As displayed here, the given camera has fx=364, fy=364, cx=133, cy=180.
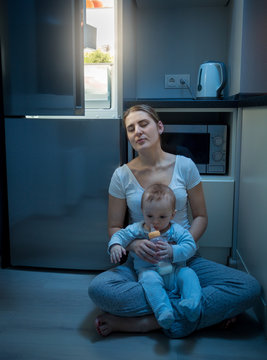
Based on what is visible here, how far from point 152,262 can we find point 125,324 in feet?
0.79

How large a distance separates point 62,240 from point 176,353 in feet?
2.83

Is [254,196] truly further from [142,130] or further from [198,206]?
[142,130]

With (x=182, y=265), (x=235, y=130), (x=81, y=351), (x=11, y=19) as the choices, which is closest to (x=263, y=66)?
(x=235, y=130)

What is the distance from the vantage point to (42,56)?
1704 millimetres

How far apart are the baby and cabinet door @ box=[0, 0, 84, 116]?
59 cm

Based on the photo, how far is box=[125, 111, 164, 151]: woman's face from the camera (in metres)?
1.48

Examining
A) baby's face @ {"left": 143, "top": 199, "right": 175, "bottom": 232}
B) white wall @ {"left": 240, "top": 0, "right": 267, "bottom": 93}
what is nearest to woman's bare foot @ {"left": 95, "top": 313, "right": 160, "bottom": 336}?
baby's face @ {"left": 143, "top": 199, "right": 175, "bottom": 232}

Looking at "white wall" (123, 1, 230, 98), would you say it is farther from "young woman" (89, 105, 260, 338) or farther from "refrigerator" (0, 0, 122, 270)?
"young woman" (89, 105, 260, 338)

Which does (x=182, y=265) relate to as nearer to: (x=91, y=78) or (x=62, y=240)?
(x=62, y=240)

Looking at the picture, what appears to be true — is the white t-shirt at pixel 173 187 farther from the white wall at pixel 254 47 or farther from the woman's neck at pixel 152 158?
the white wall at pixel 254 47

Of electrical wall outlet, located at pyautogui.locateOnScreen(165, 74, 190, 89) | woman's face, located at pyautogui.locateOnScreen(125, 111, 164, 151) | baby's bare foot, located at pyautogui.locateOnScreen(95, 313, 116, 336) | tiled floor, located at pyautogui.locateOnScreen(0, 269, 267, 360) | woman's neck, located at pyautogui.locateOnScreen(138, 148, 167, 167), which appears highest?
electrical wall outlet, located at pyautogui.locateOnScreen(165, 74, 190, 89)

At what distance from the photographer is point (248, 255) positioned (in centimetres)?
154

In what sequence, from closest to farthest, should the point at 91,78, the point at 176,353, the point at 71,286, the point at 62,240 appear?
the point at 176,353, the point at 71,286, the point at 62,240, the point at 91,78

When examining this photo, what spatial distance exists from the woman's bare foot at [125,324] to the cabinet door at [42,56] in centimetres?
89
